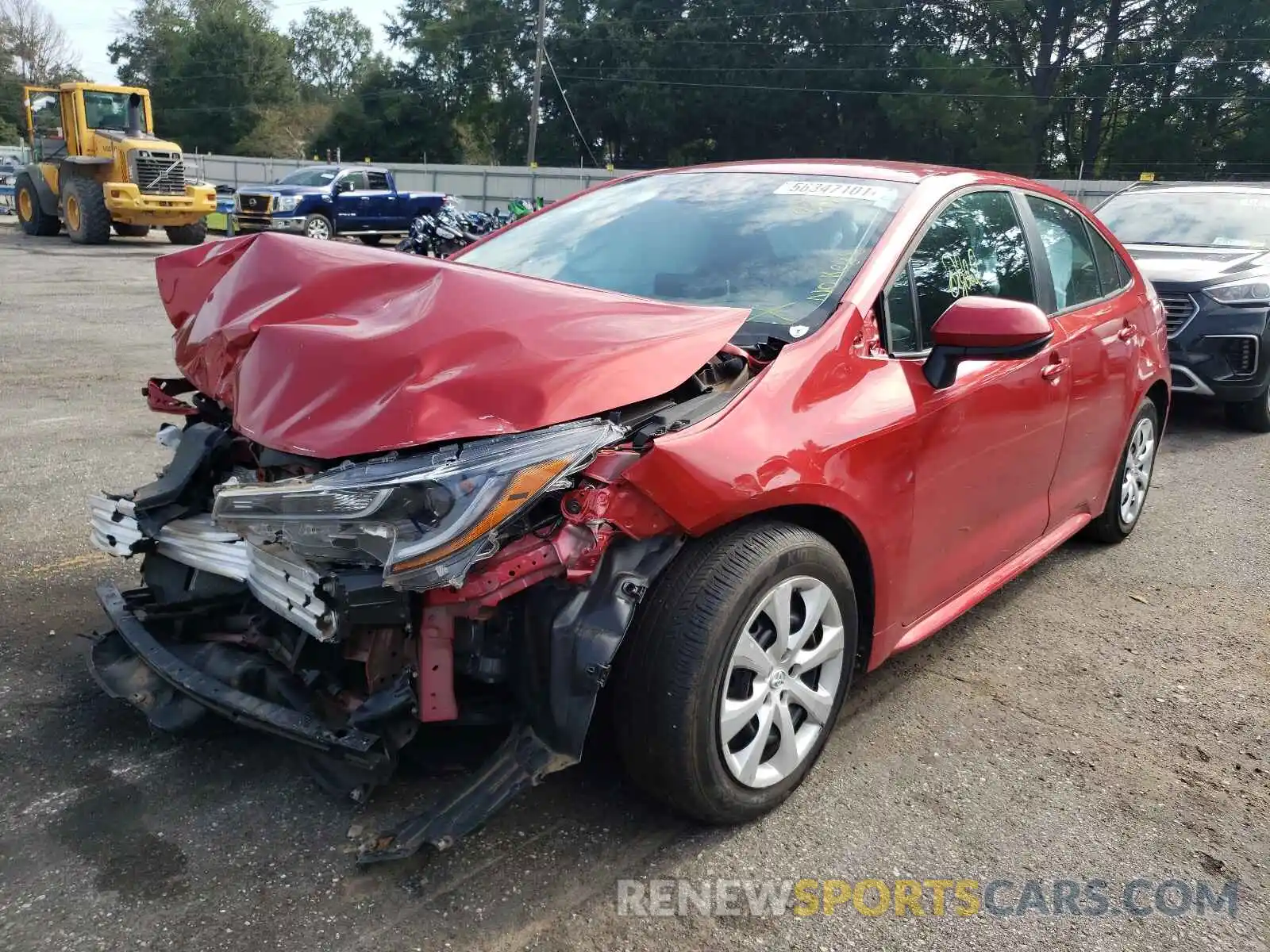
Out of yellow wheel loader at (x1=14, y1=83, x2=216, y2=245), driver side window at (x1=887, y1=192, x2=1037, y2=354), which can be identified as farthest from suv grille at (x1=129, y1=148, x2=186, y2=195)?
driver side window at (x1=887, y1=192, x2=1037, y2=354)

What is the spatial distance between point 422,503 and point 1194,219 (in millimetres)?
8432

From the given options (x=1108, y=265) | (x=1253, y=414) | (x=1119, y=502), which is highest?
→ (x=1108, y=265)

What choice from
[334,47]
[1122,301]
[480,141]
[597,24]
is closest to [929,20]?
[597,24]

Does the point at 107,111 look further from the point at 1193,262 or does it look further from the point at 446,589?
the point at 446,589

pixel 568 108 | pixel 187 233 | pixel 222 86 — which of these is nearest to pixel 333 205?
pixel 187 233

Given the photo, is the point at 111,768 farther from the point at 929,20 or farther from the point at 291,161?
the point at 929,20

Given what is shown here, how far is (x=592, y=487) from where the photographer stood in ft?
7.30

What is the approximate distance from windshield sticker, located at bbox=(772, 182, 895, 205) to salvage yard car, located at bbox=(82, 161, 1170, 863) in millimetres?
15

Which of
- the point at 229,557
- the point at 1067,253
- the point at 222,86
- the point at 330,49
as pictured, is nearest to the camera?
the point at 229,557

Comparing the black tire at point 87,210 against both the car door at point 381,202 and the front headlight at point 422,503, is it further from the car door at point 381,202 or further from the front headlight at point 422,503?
the front headlight at point 422,503

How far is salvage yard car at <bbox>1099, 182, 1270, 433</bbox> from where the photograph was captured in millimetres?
7164

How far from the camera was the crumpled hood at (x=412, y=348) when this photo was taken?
229cm

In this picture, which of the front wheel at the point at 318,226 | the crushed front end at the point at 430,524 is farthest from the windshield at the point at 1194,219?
the front wheel at the point at 318,226

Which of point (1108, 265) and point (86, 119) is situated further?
point (86, 119)
